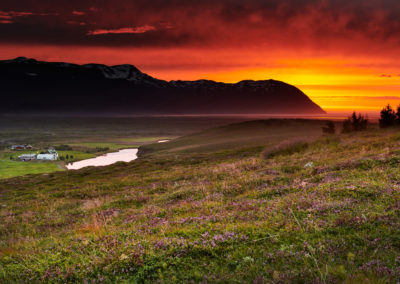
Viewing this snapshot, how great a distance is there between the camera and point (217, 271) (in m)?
6.52

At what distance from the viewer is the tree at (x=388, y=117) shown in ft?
322

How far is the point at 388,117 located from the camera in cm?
9956

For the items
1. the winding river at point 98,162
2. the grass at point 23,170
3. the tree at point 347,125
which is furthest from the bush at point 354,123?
the grass at point 23,170

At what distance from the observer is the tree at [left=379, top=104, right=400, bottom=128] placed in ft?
322

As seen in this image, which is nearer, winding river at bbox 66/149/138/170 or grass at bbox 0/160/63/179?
grass at bbox 0/160/63/179

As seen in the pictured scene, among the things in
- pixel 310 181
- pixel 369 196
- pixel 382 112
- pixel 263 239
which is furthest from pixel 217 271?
pixel 382 112

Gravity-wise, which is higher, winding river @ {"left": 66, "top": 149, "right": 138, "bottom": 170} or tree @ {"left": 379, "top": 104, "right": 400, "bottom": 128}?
tree @ {"left": 379, "top": 104, "right": 400, "bottom": 128}

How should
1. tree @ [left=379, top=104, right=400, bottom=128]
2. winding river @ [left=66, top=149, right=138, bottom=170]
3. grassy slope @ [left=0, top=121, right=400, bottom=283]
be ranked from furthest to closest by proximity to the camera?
winding river @ [left=66, top=149, right=138, bottom=170] → tree @ [left=379, top=104, right=400, bottom=128] → grassy slope @ [left=0, top=121, right=400, bottom=283]

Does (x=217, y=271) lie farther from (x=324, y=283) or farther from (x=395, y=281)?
(x=395, y=281)

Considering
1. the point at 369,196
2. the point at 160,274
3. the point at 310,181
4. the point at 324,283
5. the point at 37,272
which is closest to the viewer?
the point at 324,283

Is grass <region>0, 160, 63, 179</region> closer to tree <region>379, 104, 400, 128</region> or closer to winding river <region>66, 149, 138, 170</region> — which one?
winding river <region>66, 149, 138, 170</region>

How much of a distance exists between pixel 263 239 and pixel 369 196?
5328 mm

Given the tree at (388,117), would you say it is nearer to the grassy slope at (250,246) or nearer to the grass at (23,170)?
the grassy slope at (250,246)

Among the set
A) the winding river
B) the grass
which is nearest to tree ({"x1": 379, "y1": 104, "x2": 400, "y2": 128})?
the winding river
